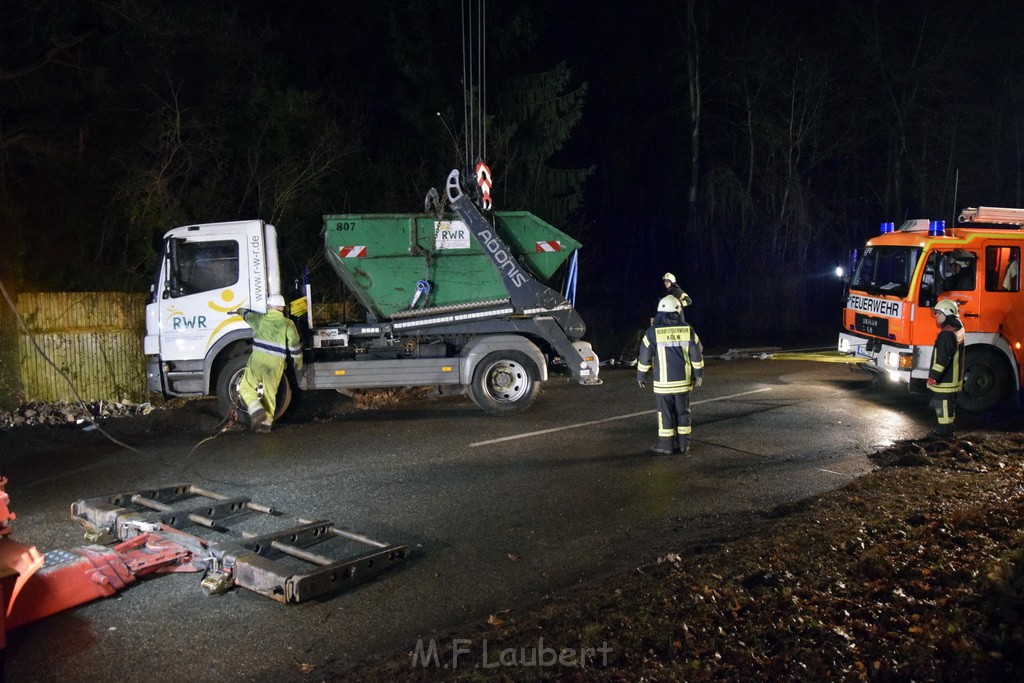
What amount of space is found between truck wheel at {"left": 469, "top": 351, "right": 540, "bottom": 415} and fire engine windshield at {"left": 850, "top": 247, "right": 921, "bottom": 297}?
5.17 m

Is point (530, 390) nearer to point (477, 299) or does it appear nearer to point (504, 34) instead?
point (477, 299)

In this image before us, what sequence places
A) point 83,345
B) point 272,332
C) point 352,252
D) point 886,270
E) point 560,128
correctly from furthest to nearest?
point 560,128
point 83,345
point 886,270
point 352,252
point 272,332

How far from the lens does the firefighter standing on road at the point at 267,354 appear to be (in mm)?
10438

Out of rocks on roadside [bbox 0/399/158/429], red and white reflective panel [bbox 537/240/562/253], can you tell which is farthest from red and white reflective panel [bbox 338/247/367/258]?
rocks on roadside [bbox 0/399/158/429]

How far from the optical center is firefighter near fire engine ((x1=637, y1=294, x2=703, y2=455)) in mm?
9047

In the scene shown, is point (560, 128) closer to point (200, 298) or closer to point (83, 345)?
point (83, 345)

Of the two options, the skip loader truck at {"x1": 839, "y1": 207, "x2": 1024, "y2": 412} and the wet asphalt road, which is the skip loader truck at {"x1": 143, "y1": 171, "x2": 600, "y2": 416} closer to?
the wet asphalt road

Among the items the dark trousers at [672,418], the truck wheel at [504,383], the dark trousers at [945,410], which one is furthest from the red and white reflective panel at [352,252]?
the dark trousers at [945,410]

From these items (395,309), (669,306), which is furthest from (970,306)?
(395,309)

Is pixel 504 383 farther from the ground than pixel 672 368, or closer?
closer

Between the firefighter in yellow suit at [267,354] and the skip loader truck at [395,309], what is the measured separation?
549mm

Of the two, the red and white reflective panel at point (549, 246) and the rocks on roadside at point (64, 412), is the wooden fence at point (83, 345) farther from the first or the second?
the red and white reflective panel at point (549, 246)

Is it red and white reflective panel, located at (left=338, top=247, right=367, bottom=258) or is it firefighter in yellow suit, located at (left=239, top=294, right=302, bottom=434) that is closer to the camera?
firefighter in yellow suit, located at (left=239, top=294, right=302, bottom=434)

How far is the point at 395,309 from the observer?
11867mm
